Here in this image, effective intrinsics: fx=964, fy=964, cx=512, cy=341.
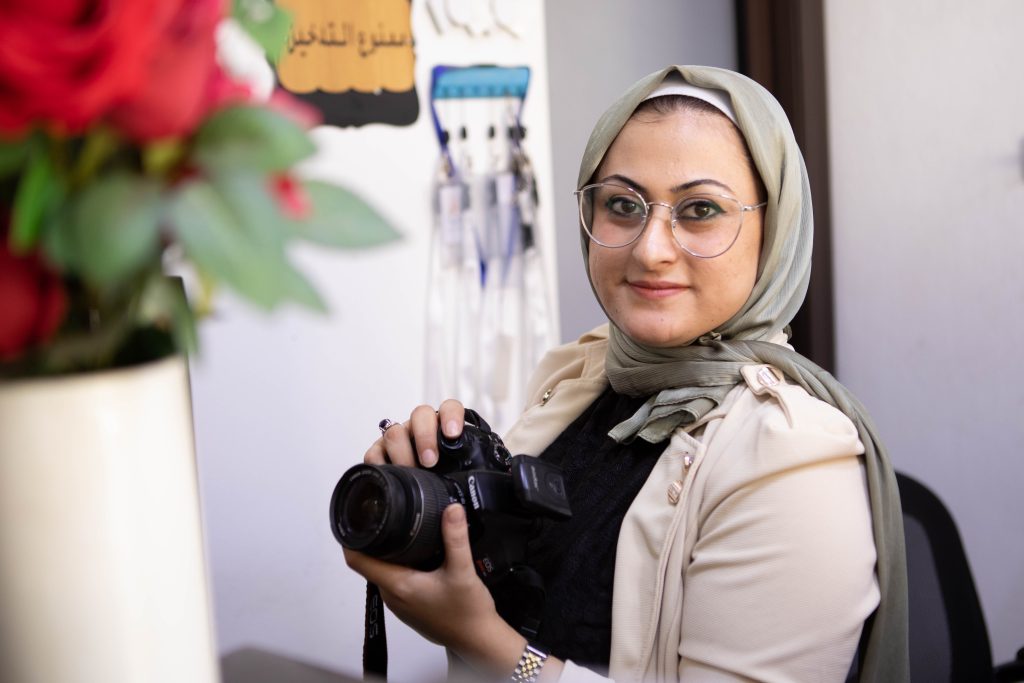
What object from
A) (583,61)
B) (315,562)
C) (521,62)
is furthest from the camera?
(583,61)

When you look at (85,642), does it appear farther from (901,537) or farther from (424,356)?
(424,356)

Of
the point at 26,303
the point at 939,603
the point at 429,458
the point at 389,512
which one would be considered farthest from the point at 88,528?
the point at 939,603

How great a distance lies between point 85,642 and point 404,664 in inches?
68.6

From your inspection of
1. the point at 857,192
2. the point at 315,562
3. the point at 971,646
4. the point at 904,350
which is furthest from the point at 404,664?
the point at 857,192

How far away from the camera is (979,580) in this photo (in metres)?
2.21

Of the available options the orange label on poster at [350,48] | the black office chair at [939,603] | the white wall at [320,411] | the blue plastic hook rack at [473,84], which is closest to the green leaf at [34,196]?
the black office chair at [939,603]

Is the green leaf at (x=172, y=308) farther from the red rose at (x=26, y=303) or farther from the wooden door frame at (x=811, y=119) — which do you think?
the wooden door frame at (x=811, y=119)

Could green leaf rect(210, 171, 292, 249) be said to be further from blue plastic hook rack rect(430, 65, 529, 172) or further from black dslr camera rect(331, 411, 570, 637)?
blue plastic hook rack rect(430, 65, 529, 172)

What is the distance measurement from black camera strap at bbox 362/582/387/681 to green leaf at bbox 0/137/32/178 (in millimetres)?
763

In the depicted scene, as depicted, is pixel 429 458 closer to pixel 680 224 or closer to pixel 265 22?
pixel 680 224

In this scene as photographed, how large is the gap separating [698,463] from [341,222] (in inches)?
29.5

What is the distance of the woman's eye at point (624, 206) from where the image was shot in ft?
3.76

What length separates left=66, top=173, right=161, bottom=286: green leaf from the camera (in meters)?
0.33

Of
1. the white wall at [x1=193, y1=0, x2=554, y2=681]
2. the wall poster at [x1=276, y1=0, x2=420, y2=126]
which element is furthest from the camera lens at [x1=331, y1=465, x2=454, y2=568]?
the wall poster at [x1=276, y1=0, x2=420, y2=126]
